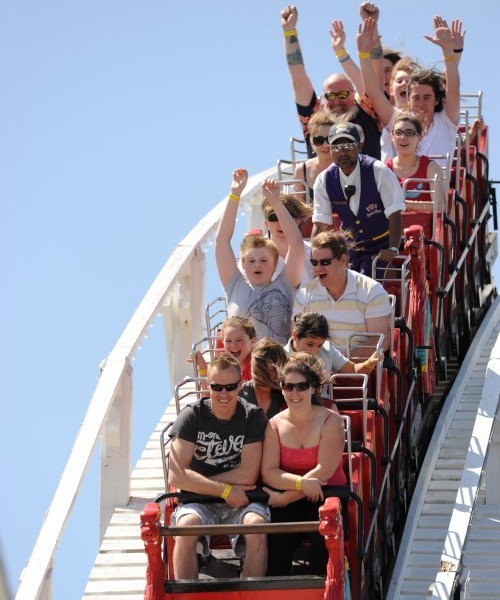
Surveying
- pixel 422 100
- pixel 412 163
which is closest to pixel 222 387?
pixel 412 163

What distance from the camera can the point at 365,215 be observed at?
922 centimetres

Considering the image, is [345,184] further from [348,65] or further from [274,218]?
[348,65]

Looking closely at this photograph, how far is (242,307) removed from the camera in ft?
27.5

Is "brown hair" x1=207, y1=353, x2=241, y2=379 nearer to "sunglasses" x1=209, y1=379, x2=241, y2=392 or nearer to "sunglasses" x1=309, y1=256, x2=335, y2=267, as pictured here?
"sunglasses" x1=209, y1=379, x2=241, y2=392

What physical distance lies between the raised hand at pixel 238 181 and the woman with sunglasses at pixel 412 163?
151cm

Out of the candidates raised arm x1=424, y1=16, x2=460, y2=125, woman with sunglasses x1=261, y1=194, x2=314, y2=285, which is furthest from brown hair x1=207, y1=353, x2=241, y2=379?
raised arm x1=424, y1=16, x2=460, y2=125

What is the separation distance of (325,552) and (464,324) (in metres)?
4.78

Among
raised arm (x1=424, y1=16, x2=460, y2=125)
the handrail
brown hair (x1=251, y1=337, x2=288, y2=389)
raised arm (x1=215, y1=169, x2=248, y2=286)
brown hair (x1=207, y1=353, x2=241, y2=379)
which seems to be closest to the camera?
brown hair (x1=207, y1=353, x2=241, y2=379)

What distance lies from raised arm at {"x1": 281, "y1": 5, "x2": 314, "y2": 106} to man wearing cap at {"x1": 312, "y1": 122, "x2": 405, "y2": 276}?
2.42 metres

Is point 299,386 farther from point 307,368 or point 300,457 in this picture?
point 300,457

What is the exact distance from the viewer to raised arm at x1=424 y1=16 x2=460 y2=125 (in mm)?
10914

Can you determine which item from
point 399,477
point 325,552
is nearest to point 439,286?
point 399,477

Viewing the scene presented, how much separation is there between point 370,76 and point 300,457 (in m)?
4.88

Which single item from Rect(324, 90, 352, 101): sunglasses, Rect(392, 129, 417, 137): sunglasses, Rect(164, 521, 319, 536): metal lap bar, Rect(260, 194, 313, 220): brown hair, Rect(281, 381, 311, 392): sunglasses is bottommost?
Rect(164, 521, 319, 536): metal lap bar
